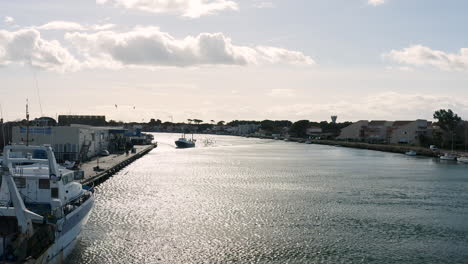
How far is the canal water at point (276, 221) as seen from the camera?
96.2ft

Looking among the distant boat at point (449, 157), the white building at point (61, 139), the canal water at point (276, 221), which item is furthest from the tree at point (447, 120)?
the white building at point (61, 139)

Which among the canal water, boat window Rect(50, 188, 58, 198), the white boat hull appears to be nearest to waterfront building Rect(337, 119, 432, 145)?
the canal water

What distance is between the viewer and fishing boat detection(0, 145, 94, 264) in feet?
75.6

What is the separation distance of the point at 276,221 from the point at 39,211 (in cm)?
1831

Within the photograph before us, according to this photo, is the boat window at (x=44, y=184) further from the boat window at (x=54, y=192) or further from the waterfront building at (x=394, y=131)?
the waterfront building at (x=394, y=131)

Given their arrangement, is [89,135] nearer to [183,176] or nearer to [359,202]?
[183,176]

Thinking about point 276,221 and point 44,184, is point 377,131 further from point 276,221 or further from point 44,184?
point 44,184

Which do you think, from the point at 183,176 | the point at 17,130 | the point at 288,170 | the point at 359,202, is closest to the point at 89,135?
the point at 17,130

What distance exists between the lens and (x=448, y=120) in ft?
445

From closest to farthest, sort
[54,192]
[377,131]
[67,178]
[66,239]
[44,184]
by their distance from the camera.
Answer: [66,239], [44,184], [54,192], [67,178], [377,131]

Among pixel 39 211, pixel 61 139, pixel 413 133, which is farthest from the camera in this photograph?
pixel 413 133

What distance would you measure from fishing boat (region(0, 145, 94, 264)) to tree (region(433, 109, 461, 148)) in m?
124

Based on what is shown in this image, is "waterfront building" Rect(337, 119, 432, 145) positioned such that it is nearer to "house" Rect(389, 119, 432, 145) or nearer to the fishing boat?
"house" Rect(389, 119, 432, 145)

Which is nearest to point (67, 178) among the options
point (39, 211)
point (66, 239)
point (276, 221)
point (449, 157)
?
point (39, 211)
